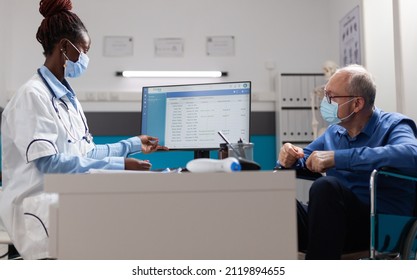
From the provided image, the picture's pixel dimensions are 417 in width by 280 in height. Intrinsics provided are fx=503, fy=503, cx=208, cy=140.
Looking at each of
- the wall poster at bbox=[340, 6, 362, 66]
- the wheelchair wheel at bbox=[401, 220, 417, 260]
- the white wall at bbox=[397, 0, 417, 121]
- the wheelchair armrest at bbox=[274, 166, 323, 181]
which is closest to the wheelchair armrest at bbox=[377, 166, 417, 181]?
the wheelchair wheel at bbox=[401, 220, 417, 260]

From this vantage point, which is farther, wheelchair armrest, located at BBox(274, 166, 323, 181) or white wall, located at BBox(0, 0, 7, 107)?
white wall, located at BBox(0, 0, 7, 107)

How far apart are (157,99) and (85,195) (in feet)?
5.02

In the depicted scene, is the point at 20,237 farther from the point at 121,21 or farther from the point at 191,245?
the point at 121,21

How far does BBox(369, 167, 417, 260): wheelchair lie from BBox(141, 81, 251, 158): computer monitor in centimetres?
77

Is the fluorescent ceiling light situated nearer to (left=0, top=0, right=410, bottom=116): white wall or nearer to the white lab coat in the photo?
(left=0, top=0, right=410, bottom=116): white wall

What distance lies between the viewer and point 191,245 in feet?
3.28

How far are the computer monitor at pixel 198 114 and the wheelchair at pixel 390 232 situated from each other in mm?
774

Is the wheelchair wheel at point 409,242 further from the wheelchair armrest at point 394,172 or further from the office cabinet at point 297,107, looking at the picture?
the office cabinet at point 297,107

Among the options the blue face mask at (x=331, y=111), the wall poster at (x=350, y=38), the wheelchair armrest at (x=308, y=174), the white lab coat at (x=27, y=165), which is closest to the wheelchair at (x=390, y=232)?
the wheelchair armrest at (x=308, y=174)

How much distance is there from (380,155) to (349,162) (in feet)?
0.36

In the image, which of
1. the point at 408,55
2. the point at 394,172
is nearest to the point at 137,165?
the point at 394,172

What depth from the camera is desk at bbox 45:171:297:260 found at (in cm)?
100

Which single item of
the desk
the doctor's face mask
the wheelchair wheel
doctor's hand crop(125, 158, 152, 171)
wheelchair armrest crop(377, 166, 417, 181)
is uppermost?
the doctor's face mask

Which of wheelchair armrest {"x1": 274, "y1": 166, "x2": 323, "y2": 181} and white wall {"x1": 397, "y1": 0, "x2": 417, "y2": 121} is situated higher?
white wall {"x1": 397, "y1": 0, "x2": 417, "y2": 121}
